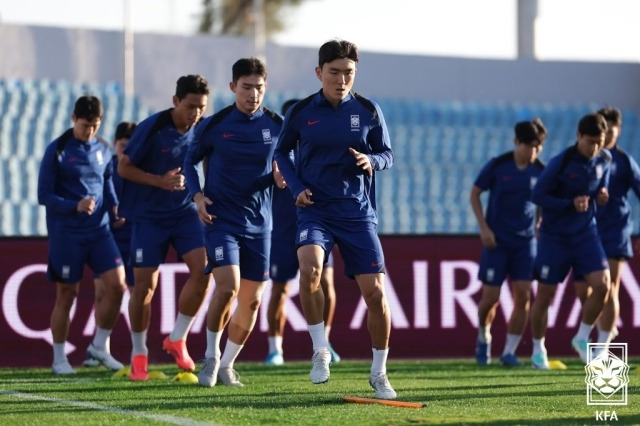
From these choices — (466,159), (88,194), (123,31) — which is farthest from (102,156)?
(466,159)

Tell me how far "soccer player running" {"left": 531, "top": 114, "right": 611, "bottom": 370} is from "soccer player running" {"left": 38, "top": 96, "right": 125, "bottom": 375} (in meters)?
4.06

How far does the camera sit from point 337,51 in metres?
8.24

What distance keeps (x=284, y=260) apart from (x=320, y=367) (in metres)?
4.24

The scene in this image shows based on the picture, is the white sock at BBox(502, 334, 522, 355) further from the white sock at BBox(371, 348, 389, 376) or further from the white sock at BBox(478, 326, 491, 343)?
the white sock at BBox(371, 348, 389, 376)

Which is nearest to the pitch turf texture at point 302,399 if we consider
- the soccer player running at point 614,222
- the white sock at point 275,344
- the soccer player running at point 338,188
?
the soccer player running at point 338,188

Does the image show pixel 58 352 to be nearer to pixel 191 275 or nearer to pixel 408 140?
pixel 191 275

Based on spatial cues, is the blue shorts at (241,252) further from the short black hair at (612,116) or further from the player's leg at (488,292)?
the short black hair at (612,116)

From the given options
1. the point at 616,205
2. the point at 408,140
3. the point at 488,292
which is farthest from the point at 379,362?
the point at 408,140

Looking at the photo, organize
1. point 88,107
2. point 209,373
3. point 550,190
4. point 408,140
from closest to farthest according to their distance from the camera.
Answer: point 209,373 < point 88,107 < point 550,190 < point 408,140

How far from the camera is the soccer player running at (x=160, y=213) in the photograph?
32.8 feet

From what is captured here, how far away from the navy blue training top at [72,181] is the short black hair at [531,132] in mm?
4173

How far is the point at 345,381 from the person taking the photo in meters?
10.2

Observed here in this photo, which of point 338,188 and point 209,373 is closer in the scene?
point 338,188

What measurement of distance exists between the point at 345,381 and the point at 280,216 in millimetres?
2554
